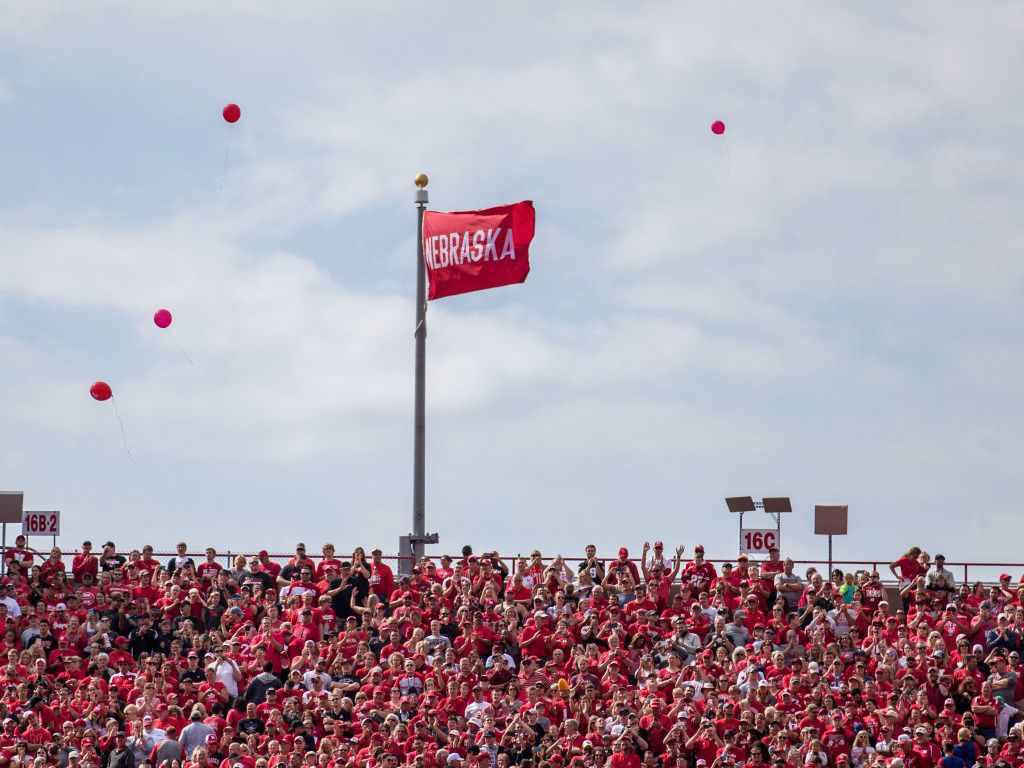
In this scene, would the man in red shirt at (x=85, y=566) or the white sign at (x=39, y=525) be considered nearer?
the man in red shirt at (x=85, y=566)

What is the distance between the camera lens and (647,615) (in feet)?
82.8

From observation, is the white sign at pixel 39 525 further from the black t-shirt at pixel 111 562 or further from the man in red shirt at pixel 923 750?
the man in red shirt at pixel 923 750

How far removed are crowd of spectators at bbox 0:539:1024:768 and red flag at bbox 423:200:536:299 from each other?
4610 millimetres

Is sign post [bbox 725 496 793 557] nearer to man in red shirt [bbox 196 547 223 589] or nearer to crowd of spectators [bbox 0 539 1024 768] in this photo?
crowd of spectators [bbox 0 539 1024 768]

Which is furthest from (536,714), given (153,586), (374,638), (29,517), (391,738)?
(29,517)

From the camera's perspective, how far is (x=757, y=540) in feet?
92.9

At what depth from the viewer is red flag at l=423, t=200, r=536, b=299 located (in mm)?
28969

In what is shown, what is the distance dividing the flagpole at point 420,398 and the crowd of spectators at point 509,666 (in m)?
0.74

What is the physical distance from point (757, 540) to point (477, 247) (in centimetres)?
655

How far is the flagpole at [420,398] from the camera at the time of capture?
28.6 meters

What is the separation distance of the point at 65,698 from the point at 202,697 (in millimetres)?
2167

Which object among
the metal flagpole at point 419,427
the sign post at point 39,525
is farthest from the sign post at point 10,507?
the metal flagpole at point 419,427

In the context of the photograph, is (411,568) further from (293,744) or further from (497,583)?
(293,744)

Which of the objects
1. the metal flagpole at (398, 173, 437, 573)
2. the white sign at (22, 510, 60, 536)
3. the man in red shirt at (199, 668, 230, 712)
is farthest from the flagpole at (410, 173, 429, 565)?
the white sign at (22, 510, 60, 536)
